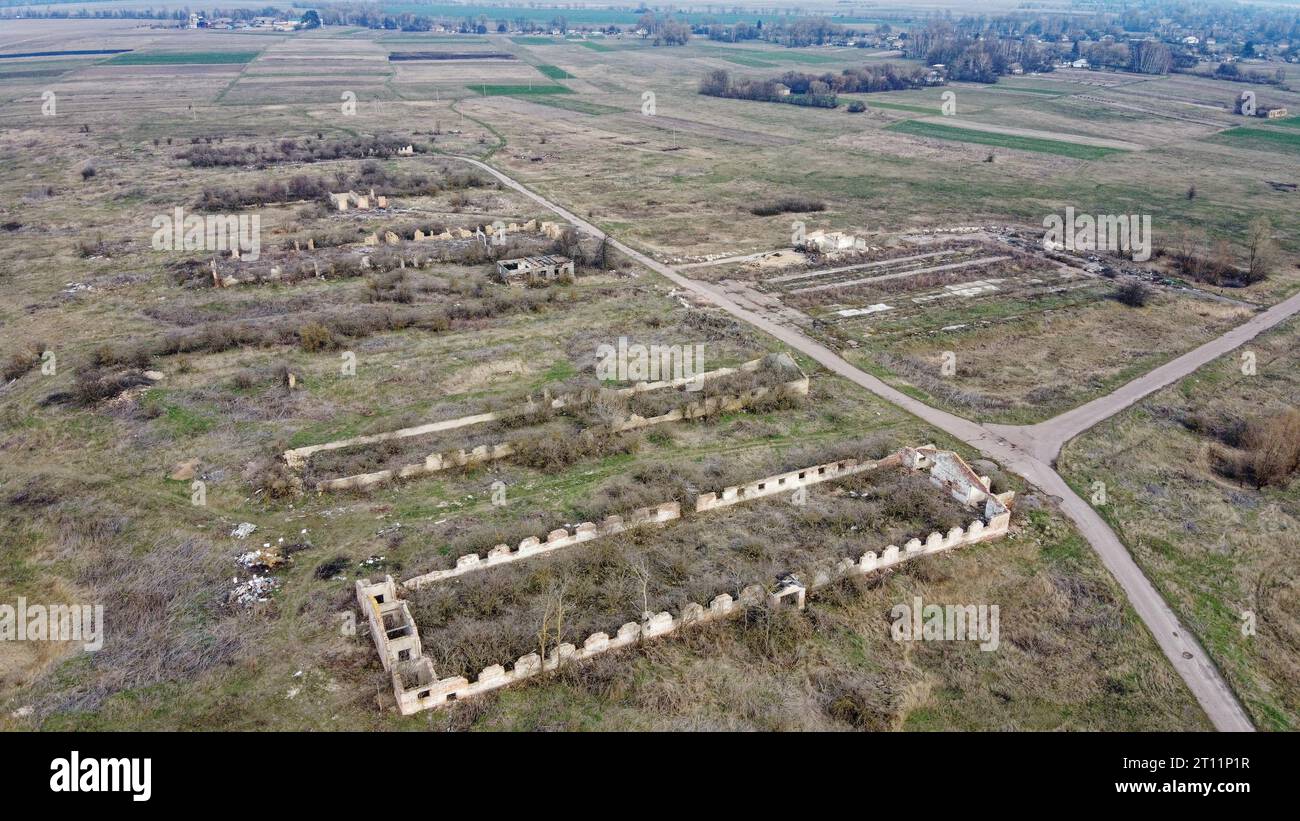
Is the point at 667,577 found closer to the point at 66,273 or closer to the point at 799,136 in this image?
the point at 66,273

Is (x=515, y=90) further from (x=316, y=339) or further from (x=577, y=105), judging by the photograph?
(x=316, y=339)

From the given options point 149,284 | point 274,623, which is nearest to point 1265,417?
point 274,623

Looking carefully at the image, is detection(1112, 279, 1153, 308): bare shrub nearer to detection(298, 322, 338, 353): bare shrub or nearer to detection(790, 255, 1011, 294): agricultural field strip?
detection(790, 255, 1011, 294): agricultural field strip

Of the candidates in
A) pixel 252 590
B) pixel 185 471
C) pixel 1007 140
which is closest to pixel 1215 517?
pixel 252 590

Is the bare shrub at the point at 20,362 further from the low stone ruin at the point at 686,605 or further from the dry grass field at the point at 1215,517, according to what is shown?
the dry grass field at the point at 1215,517

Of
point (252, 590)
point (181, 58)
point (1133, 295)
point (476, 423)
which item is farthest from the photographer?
point (181, 58)

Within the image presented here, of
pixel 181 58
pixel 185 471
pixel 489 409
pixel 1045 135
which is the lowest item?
pixel 185 471
